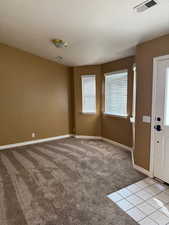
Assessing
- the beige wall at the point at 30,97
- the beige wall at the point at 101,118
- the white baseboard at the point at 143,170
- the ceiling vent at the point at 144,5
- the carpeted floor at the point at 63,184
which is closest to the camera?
the ceiling vent at the point at 144,5

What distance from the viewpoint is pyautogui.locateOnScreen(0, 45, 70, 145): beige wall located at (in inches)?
158

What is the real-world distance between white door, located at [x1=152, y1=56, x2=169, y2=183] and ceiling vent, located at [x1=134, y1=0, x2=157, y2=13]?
845mm

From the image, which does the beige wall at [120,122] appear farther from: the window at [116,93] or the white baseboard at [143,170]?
the white baseboard at [143,170]

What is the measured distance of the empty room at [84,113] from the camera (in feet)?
6.20

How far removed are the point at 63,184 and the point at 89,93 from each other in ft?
10.2

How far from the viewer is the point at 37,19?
245cm

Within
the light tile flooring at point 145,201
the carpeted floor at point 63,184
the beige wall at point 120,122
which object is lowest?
the light tile flooring at point 145,201

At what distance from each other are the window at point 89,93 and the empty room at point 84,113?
1.3 inches

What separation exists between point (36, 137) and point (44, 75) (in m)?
2.05

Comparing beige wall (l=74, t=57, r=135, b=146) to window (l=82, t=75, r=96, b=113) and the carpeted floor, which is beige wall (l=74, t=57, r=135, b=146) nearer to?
window (l=82, t=75, r=96, b=113)

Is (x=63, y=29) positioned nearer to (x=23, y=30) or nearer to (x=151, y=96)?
(x=23, y=30)

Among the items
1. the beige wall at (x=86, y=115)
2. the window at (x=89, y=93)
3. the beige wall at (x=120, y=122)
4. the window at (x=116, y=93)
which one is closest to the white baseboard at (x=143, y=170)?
the beige wall at (x=120, y=122)

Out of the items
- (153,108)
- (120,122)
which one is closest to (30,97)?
(120,122)

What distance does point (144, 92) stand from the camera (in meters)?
2.64
